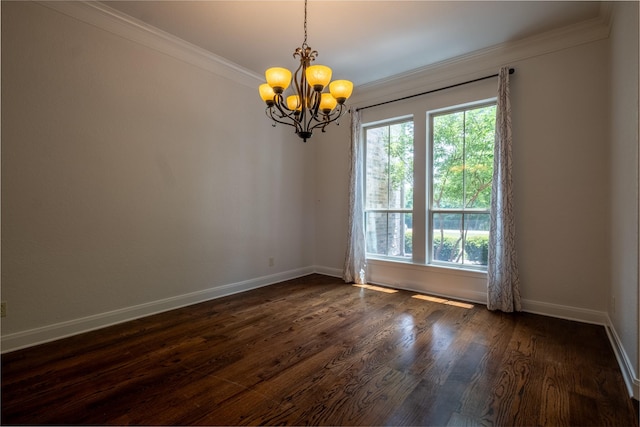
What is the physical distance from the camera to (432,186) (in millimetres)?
4062

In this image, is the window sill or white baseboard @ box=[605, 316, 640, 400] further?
the window sill

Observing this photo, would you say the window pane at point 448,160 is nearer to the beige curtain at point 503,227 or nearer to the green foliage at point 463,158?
the green foliage at point 463,158

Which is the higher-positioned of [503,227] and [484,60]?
[484,60]

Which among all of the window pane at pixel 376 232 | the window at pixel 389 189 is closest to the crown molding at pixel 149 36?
the window at pixel 389 189

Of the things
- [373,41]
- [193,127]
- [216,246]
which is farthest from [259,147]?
[373,41]

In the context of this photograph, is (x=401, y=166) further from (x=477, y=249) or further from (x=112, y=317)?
(x=112, y=317)

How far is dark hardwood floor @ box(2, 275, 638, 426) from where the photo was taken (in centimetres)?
167

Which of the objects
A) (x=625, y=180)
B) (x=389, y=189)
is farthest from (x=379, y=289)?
(x=625, y=180)

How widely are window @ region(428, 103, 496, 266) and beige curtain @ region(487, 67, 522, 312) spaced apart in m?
0.24

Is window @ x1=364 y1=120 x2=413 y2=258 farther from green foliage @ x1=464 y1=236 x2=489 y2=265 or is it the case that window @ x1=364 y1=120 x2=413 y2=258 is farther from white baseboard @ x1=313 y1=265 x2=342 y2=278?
green foliage @ x1=464 y1=236 x2=489 y2=265

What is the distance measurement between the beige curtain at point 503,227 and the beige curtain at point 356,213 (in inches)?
69.3

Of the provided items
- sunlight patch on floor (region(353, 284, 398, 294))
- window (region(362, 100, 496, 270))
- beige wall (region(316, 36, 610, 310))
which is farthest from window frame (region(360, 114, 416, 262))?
beige wall (region(316, 36, 610, 310))

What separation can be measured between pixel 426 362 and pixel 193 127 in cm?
341

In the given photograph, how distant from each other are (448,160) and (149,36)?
12.3 feet
